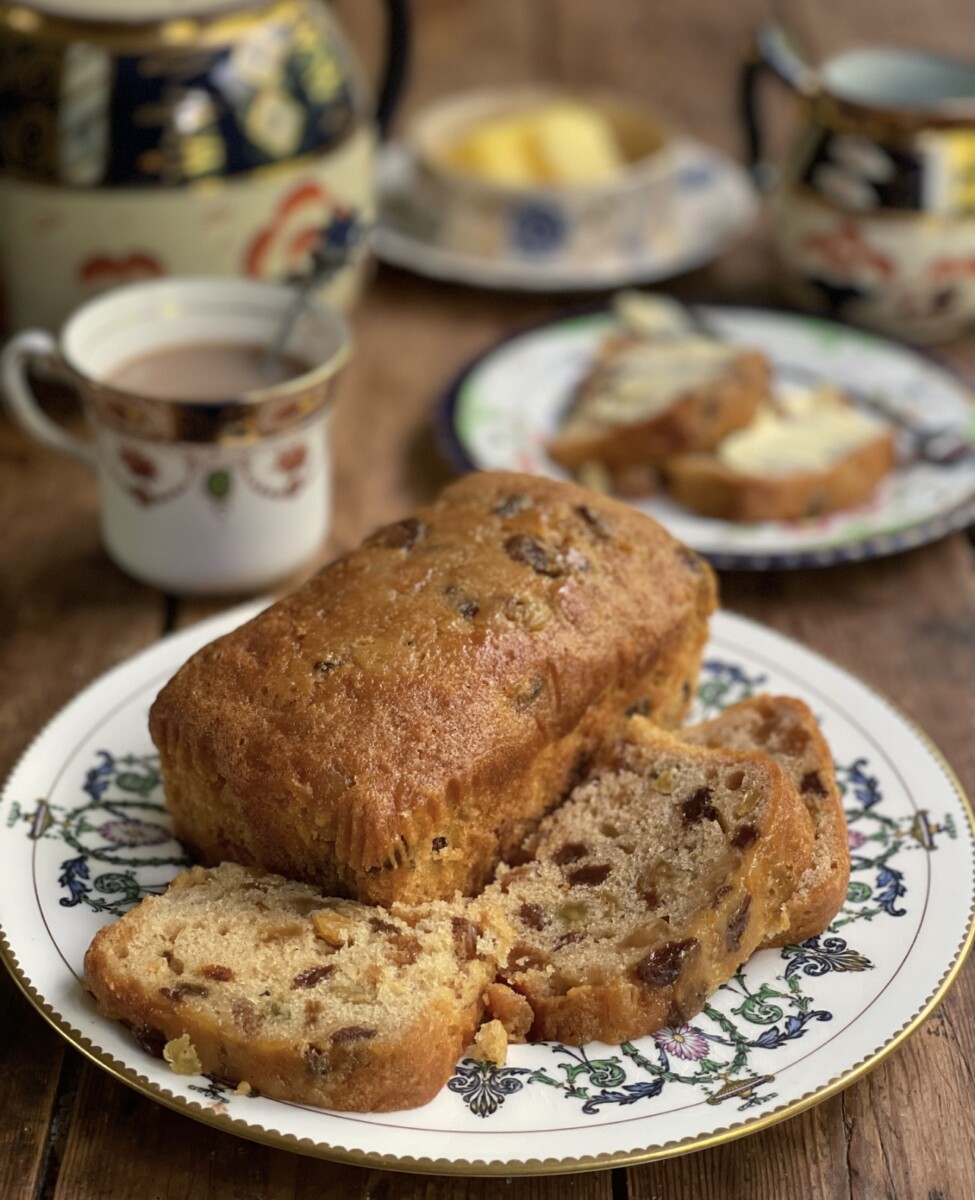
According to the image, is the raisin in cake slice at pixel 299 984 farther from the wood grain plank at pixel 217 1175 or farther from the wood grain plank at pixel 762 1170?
the wood grain plank at pixel 762 1170

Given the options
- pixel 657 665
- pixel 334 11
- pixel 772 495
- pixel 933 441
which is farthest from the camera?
pixel 334 11

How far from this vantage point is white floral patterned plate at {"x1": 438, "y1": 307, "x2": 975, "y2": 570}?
102 inches

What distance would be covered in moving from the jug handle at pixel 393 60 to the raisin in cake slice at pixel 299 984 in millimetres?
2173

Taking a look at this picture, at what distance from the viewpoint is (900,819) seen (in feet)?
6.16

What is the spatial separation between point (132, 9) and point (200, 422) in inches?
35.7

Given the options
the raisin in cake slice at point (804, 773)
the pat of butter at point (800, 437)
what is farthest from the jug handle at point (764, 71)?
the raisin in cake slice at point (804, 773)

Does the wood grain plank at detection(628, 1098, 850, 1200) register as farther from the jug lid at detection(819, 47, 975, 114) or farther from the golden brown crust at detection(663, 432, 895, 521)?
the jug lid at detection(819, 47, 975, 114)

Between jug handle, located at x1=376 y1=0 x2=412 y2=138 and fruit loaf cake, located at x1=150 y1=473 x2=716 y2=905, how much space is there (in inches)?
66.4

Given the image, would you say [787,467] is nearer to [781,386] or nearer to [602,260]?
[781,386]

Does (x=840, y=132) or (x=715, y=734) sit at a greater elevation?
(x=840, y=132)

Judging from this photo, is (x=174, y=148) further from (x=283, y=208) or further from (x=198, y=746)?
(x=198, y=746)

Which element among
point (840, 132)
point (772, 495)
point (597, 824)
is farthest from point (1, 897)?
point (840, 132)

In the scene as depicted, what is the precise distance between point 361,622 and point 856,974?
2.25 ft

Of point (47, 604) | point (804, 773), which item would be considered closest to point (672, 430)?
point (804, 773)
